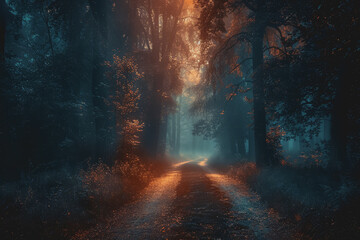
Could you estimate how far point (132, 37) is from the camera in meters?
17.6

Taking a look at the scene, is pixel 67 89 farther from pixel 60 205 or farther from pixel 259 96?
pixel 259 96

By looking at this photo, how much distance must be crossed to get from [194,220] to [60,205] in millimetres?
3655

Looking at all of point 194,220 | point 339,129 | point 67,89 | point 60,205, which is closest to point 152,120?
point 67,89

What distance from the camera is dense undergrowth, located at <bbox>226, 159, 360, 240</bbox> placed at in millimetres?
4535

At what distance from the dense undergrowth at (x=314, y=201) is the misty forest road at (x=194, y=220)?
43cm

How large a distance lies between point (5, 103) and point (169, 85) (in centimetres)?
1342

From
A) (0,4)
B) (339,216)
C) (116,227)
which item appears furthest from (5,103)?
(339,216)

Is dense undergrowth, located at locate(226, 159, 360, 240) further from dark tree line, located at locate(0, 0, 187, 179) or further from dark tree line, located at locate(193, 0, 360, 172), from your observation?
dark tree line, located at locate(0, 0, 187, 179)

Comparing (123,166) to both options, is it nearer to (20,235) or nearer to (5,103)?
(5,103)

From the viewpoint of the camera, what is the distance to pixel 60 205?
598 cm

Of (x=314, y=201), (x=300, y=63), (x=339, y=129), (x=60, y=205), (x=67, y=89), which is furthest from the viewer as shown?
(x=67, y=89)

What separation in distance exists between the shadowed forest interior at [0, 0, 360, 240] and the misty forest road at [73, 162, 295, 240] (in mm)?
43

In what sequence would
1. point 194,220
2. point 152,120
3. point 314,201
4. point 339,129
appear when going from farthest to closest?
point 152,120 < point 339,129 < point 314,201 < point 194,220

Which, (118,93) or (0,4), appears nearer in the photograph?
(0,4)
